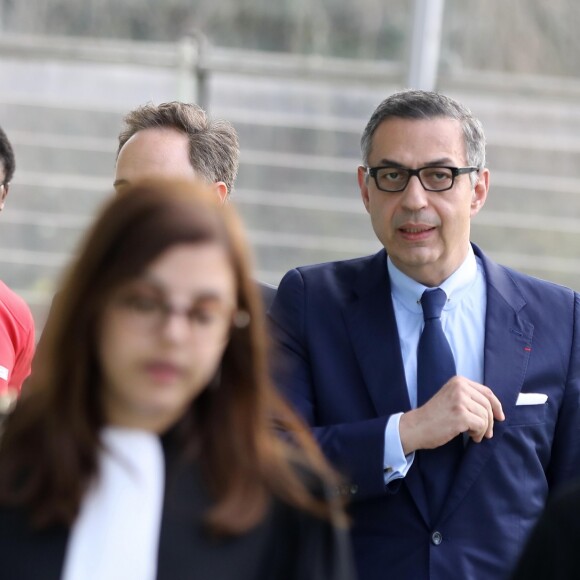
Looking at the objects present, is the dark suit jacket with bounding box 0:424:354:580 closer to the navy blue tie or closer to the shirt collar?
the navy blue tie

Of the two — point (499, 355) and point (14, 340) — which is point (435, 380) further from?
point (14, 340)

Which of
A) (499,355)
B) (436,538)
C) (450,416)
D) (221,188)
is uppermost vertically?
(221,188)

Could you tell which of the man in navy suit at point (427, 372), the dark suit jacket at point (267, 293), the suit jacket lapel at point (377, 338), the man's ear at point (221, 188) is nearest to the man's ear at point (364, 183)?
the man in navy suit at point (427, 372)

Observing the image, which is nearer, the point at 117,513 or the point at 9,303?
the point at 117,513

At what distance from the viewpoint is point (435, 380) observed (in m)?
2.82

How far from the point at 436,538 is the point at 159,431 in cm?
118

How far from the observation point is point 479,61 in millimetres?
8523

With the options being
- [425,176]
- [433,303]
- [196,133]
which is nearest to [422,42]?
[196,133]

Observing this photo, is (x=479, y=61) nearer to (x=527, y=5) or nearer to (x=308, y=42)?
(x=527, y=5)

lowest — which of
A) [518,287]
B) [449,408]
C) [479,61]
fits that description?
[449,408]

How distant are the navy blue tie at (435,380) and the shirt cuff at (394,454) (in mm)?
79

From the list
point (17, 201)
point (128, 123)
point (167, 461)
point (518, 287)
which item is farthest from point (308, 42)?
point (167, 461)

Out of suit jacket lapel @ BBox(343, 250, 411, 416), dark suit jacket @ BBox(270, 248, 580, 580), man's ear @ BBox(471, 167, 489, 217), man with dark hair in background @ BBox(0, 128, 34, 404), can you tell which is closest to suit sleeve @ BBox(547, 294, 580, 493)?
dark suit jacket @ BBox(270, 248, 580, 580)

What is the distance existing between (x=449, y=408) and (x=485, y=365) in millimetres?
229
